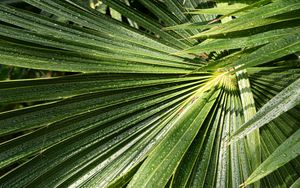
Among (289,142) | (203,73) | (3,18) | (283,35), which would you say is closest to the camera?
(289,142)

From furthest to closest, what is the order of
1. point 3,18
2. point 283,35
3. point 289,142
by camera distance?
point 3,18 → point 283,35 → point 289,142

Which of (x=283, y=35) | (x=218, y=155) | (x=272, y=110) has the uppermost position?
(x=283, y=35)

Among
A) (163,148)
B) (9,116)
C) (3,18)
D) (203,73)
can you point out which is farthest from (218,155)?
(3,18)

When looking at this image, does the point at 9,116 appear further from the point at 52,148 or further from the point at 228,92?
the point at 228,92

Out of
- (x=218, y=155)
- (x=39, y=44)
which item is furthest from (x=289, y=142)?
(x=39, y=44)

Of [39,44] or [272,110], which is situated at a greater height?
[39,44]

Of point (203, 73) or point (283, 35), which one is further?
point (203, 73)
